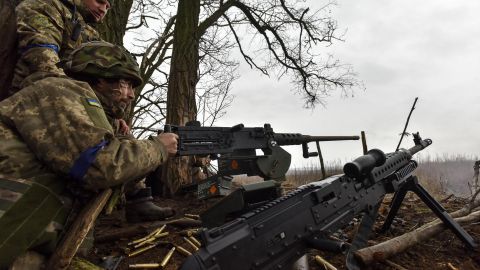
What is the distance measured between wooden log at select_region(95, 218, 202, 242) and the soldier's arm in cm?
197

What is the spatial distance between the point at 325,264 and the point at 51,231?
2474mm

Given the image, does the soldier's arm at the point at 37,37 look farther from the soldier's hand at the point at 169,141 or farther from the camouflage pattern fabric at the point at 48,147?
the soldier's hand at the point at 169,141

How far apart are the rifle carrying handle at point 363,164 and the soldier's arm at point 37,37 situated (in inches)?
105

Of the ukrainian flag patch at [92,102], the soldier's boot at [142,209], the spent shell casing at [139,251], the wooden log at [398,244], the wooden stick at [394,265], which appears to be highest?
the ukrainian flag patch at [92,102]

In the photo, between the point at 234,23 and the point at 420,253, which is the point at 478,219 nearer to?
the point at 420,253

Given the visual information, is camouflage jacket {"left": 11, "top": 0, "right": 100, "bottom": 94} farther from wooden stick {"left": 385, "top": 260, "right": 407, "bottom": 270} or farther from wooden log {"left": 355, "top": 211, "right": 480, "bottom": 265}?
wooden stick {"left": 385, "top": 260, "right": 407, "bottom": 270}

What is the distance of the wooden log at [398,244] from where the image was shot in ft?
11.1

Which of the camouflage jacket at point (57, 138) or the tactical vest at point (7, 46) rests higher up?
the tactical vest at point (7, 46)

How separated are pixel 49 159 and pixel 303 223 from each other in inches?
73.7

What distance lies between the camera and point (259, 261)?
238 cm

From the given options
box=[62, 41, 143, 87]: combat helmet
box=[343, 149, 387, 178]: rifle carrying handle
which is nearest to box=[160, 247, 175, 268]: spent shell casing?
box=[62, 41, 143, 87]: combat helmet

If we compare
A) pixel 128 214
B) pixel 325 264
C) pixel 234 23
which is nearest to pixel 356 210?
pixel 325 264

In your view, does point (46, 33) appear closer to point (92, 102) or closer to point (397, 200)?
point (92, 102)

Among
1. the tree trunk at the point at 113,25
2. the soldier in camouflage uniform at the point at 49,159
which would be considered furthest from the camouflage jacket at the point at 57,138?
the tree trunk at the point at 113,25
